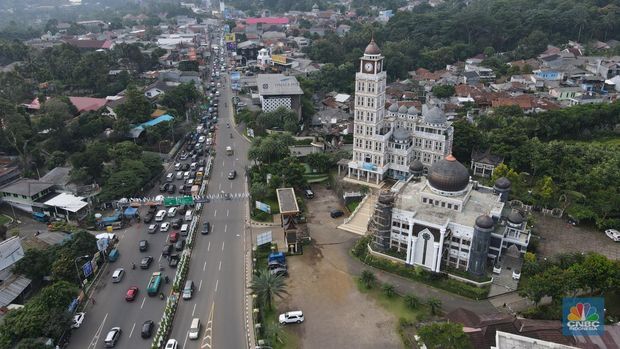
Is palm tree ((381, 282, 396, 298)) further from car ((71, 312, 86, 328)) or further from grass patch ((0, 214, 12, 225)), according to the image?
grass patch ((0, 214, 12, 225))

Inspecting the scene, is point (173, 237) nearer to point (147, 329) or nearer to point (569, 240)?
point (147, 329)

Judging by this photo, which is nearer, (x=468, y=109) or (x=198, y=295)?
(x=198, y=295)

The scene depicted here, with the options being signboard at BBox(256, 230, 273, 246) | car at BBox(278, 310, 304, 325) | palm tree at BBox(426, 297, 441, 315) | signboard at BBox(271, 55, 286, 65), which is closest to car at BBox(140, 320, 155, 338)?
car at BBox(278, 310, 304, 325)

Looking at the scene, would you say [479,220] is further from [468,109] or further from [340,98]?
[340,98]

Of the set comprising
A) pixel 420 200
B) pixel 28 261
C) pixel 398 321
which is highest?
pixel 420 200

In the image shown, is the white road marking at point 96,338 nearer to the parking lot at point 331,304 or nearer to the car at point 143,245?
the car at point 143,245

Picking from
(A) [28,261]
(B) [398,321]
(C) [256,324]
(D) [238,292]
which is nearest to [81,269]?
(A) [28,261]

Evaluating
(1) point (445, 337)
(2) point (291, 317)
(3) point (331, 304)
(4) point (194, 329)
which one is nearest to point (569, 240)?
(1) point (445, 337)
